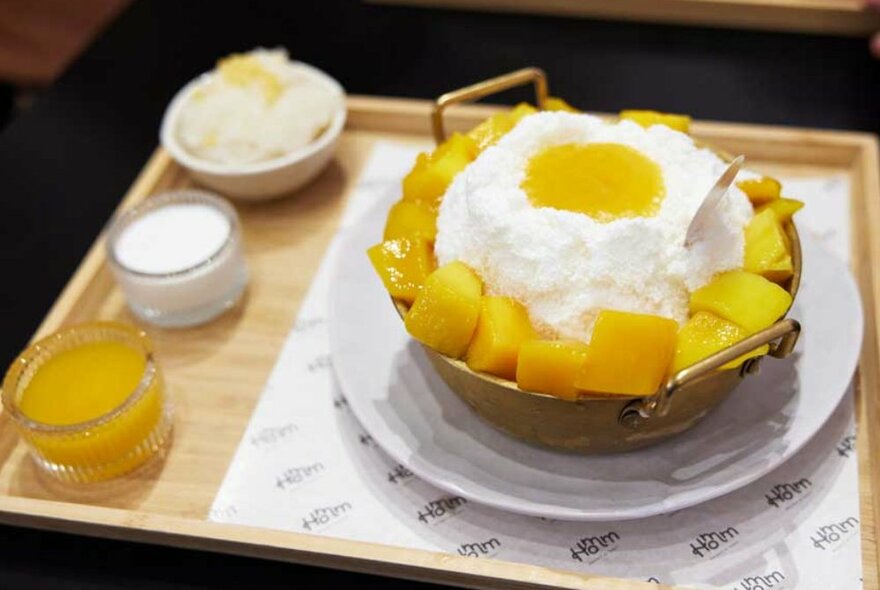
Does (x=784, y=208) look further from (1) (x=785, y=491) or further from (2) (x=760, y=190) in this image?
(1) (x=785, y=491)

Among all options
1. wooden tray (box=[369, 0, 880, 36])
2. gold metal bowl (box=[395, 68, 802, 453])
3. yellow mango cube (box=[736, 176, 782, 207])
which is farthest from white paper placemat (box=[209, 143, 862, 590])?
wooden tray (box=[369, 0, 880, 36])

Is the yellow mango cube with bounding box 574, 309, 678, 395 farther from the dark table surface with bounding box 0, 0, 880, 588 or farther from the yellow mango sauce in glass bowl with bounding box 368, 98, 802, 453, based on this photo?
the dark table surface with bounding box 0, 0, 880, 588

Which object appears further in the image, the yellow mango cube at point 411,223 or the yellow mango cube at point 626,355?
the yellow mango cube at point 411,223

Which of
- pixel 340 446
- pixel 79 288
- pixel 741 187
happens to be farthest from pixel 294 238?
pixel 741 187

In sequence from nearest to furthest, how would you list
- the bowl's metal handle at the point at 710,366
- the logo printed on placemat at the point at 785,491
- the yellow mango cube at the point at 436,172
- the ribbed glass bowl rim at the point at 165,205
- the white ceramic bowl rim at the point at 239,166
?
1. the bowl's metal handle at the point at 710,366
2. the logo printed on placemat at the point at 785,491
3. the yellow mango cube at the point at 436,172
4. the ribbed glass bowl rim at the point at 165,205
5. the white ceramic bowl rim at the point at 239,166

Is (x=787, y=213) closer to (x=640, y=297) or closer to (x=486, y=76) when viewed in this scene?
(x=640, y=297)

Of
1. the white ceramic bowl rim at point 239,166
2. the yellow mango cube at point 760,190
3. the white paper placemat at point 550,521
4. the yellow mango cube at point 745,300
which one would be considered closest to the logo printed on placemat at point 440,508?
the white paper placemat at point 550,521

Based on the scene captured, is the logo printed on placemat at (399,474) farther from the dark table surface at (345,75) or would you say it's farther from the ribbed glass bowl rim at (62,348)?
the dark table surface at (345,75)
